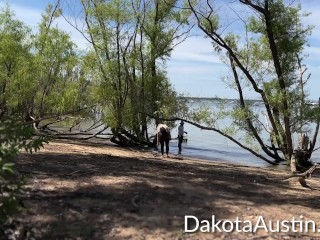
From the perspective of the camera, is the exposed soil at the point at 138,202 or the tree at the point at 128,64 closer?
the exposed soil at the point at 138,202

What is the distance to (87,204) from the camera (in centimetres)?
709

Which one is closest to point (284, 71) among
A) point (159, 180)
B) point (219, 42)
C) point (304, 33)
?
point (304, 33)

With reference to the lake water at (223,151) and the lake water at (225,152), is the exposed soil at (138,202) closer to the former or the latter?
the lake water at (223,151)

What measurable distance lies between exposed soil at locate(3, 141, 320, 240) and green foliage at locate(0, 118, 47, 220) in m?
0.64

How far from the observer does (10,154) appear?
15.0 feet

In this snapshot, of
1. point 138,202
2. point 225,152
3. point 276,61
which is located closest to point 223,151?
point 225,152

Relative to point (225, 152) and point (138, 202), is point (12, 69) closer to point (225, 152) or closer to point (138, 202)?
point (225, 152)

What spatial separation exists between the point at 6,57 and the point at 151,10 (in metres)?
9.13

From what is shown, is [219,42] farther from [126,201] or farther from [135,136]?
[126,201]

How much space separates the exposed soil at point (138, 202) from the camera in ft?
19.8

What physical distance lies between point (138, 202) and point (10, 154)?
3233 mm

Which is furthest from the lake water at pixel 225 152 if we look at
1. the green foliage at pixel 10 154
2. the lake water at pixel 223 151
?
the green foliage at pixel 10 154

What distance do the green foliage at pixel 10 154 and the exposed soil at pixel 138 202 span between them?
0.64 meters

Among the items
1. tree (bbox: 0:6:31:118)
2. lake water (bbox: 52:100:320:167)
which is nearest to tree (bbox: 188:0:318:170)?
lake water (bbox: 52:100:320:167)
